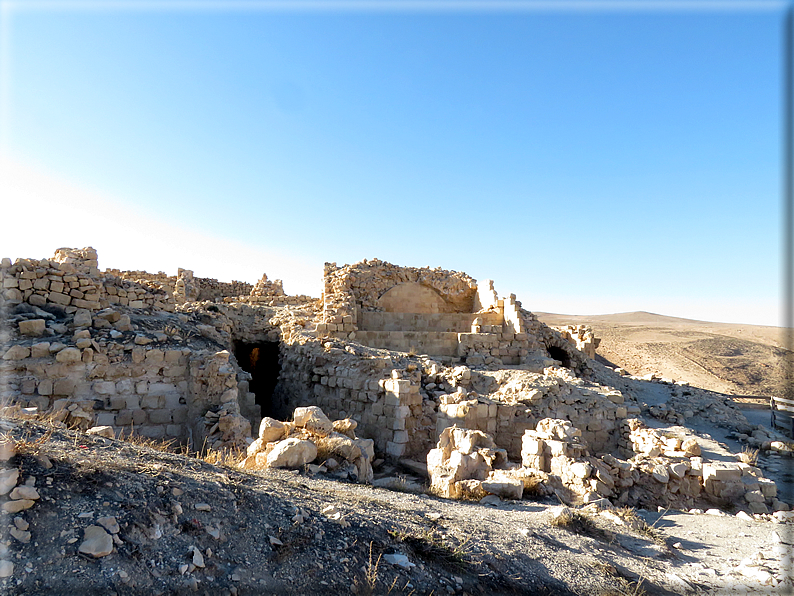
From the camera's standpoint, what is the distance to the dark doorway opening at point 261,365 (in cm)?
1253

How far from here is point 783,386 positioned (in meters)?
25.6

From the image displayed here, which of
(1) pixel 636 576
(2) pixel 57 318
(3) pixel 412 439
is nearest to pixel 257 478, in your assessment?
(1) pixel 636 576

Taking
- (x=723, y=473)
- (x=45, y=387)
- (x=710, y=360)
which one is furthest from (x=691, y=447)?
(x=710, y=360)

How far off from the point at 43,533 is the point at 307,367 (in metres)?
8.01

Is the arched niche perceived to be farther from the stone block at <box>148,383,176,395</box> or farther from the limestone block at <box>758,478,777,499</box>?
the limestone block at <box>758,478,777,499</box>

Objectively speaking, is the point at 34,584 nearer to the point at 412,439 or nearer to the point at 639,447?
the point at 412,439

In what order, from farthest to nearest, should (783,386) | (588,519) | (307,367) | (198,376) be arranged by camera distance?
(783,386), (307,367), (198,376), (588,519)

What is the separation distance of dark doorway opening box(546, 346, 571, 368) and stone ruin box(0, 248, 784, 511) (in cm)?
177

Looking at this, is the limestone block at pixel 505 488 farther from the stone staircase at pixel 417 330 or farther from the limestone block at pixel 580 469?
the stone staircase at pixel 417 330

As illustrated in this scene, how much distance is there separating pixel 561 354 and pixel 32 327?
14.0 meters

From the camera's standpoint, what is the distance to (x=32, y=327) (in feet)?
23.7

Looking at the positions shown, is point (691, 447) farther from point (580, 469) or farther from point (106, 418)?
point (106, 418)

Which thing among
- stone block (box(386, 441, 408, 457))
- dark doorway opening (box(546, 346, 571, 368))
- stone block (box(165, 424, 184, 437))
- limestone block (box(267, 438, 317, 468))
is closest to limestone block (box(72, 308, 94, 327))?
stone block (box(165, 424, 184, 437))

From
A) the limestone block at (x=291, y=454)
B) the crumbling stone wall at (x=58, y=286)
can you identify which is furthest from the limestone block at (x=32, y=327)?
the limestone block at (x=291, y=454)
